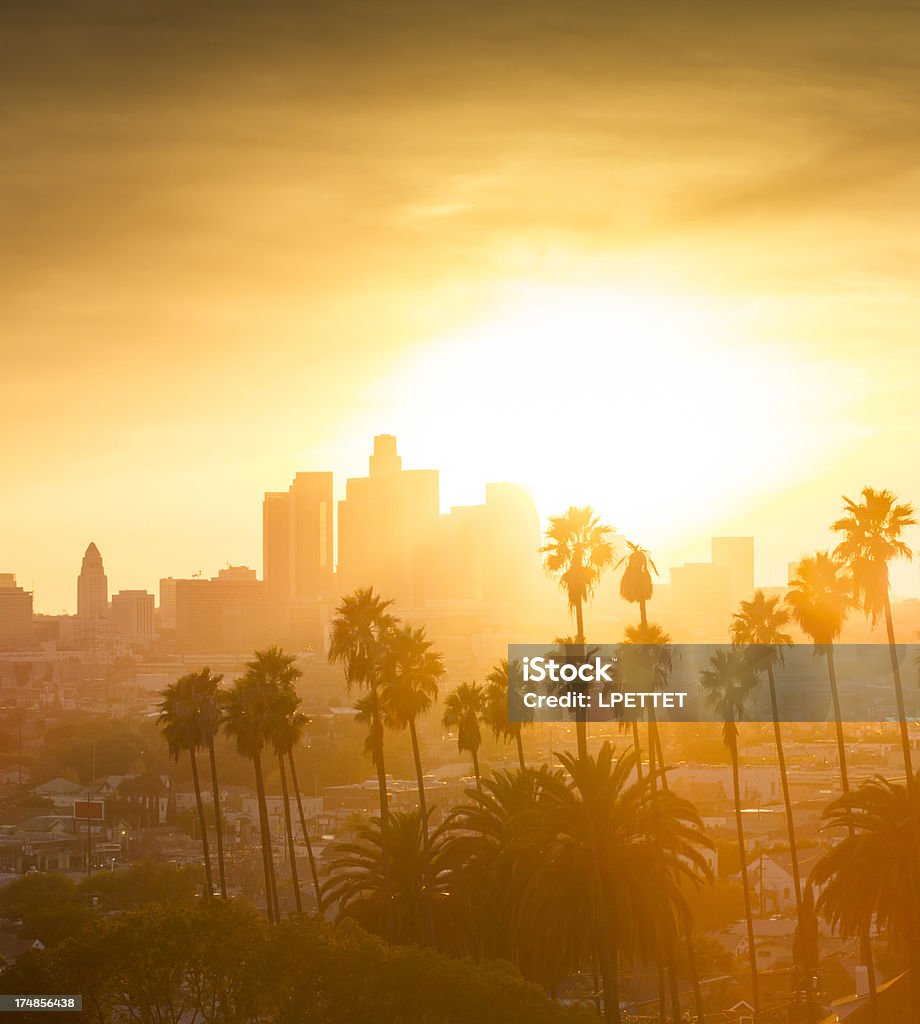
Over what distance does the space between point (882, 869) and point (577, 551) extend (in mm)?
11688

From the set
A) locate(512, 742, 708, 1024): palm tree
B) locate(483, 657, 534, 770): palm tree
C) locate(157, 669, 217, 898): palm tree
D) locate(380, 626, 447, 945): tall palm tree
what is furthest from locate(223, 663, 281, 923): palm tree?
locate(512, 742, 708, 1024): palm tree

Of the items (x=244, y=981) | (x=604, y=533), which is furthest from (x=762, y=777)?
(x=244, y=981)

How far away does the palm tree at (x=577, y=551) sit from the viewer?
4222 cm

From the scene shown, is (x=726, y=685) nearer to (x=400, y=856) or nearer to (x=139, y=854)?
(x=400, y=856)

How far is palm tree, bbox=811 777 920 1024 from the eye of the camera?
3722cm

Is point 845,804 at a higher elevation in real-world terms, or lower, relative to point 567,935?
higher

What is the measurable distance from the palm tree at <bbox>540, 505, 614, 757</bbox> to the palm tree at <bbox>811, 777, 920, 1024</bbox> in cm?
803

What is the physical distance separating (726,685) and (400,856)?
1217 cm

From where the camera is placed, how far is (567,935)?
37281mm

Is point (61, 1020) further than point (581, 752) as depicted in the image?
→ No

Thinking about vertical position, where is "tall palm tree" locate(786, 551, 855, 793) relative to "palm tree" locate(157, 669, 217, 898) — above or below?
above

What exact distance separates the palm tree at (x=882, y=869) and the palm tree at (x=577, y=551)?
8.03 m

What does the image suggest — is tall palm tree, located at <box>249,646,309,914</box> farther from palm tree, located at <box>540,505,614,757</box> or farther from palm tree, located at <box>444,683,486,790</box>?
palm tree, located at <box>540,505,614,757</box>

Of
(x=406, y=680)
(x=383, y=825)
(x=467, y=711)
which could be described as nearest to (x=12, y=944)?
(x=467, y=711)
